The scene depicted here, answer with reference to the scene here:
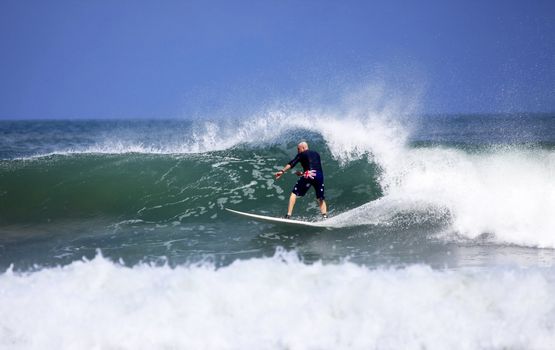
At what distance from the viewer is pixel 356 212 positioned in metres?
10.3

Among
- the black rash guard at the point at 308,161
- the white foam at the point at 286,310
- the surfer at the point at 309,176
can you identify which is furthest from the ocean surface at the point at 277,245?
the black rash guard at the point at 308,161

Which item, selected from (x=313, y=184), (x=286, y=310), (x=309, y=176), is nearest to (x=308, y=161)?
(x=309, y=176)

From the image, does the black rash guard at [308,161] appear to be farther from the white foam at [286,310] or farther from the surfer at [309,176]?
the white foam at [286,310]

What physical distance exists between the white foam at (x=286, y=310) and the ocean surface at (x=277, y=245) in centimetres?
2

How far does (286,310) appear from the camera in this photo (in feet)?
17.2

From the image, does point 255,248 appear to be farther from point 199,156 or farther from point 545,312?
point 199,156

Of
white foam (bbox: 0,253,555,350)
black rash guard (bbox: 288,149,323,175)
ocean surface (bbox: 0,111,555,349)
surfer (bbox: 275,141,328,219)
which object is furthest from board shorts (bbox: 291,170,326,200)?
white foam (bbox: 0,253,555,350)

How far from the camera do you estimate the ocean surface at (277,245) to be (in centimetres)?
504

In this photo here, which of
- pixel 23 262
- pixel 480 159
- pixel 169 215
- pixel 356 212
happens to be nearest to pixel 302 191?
pixel 356 212

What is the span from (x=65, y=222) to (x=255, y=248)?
4.61m

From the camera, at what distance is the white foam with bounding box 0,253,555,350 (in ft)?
16.2

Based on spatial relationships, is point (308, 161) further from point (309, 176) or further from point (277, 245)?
point (277, 245)

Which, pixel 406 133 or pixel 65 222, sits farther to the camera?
pixel 406 133

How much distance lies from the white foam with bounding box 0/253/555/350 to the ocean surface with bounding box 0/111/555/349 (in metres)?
0.02
